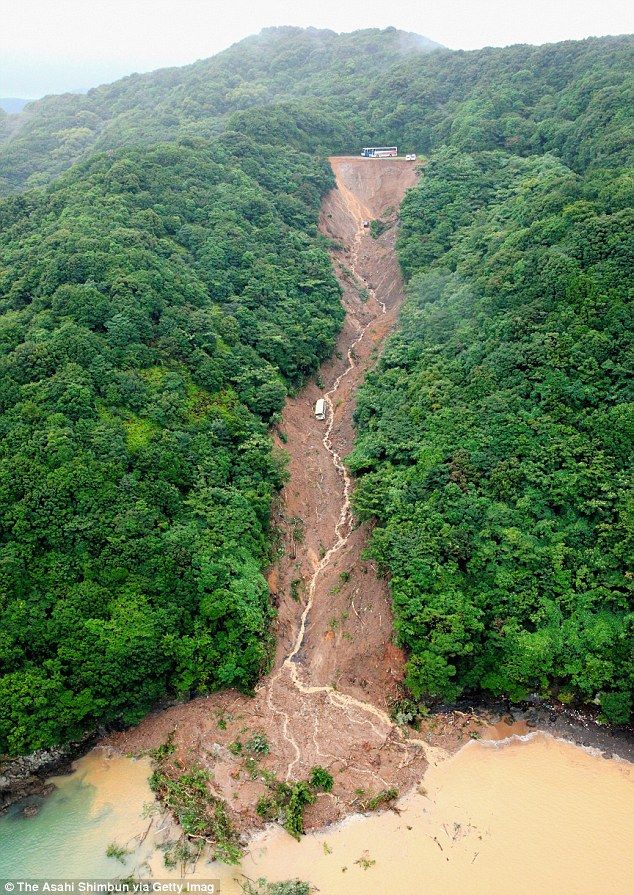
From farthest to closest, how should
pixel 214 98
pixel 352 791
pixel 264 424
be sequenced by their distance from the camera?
pixel 214 98 < pixel 264 424 < pixel 352 791

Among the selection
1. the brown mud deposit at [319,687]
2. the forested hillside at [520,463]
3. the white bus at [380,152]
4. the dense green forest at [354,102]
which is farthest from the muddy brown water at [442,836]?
the white bus at [380,152]

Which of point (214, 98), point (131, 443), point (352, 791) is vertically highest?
point (214, 98)

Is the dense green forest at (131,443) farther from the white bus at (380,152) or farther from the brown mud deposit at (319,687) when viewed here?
the white bus at (380,152)

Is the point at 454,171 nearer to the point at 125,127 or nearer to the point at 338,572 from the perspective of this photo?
the point at 338,572

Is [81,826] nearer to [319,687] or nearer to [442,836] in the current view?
[319,687]

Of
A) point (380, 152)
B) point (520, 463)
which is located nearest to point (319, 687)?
point (520, 463)

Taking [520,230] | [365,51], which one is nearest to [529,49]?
[365,51]

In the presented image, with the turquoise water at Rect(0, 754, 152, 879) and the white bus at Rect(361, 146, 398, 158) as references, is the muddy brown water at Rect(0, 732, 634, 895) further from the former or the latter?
the white bus at Rect(361, 146, 398, 158)
